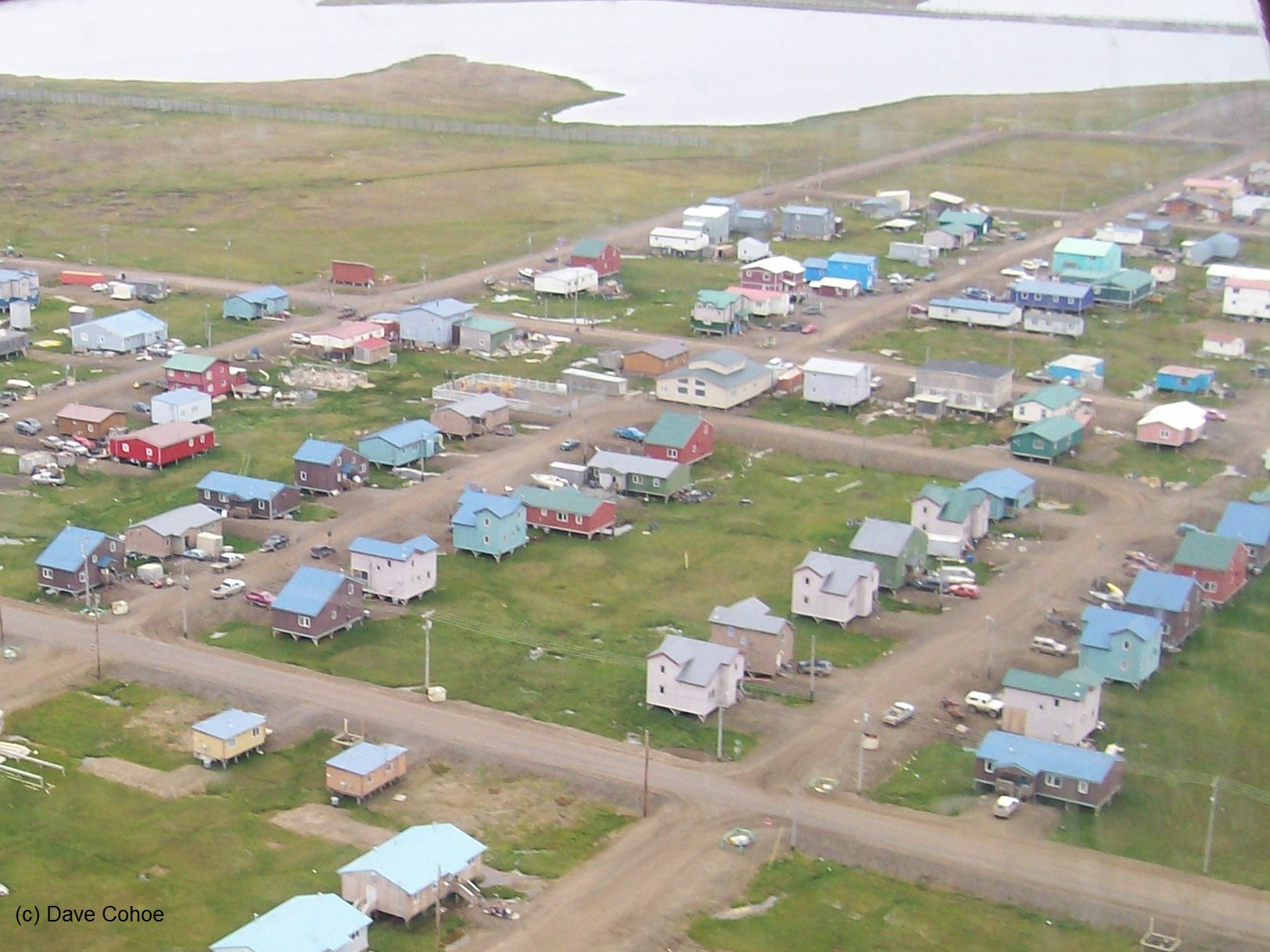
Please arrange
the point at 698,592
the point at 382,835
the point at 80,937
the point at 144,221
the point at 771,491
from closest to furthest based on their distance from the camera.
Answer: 1. the point at 80,937
2. the point at 382,835
3. the point at 698,592
4. the point at 771,491
5. the point at 144,221

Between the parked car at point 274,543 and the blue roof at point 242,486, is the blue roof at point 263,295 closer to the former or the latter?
the blue roof at point 242,486

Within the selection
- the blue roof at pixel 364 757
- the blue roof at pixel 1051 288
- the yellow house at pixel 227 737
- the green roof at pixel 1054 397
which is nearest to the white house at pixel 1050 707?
the blue roof at pixel 364 757

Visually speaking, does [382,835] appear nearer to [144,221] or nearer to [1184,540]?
[1184,540]

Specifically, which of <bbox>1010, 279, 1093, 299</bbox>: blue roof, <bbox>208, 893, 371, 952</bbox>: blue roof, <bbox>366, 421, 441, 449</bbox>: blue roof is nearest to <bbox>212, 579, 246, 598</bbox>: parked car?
<bbox>366, 421, 441, 449</bbox>: blue roof

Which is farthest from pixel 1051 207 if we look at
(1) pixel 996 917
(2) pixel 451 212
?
(1) pixel 996 917

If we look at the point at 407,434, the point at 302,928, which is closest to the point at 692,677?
the point at 302,928

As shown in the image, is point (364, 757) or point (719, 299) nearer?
point (364, 757)

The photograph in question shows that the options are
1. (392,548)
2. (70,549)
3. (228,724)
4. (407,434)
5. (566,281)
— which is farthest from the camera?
(566,281)

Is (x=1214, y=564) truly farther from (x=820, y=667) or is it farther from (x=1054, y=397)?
(x=1054, y=397)

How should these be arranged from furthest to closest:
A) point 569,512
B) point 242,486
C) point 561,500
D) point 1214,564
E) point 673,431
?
point 673,431 → point 242,486 → point 561,500 → point 569,512 → point 1214,564
